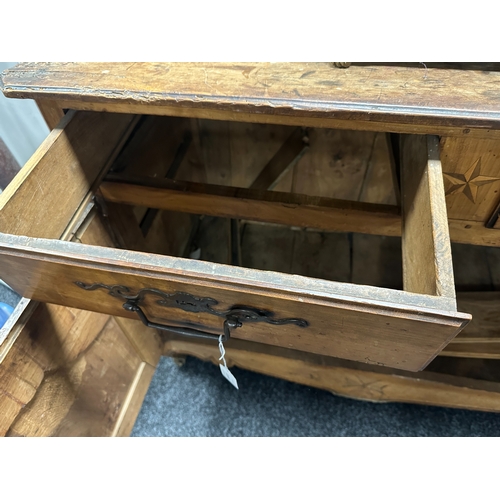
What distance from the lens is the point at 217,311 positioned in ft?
1.71

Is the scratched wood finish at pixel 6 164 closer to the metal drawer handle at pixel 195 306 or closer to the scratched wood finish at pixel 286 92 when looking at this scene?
the scratched wood finish at pixel 286 92

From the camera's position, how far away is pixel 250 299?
0.47 metres

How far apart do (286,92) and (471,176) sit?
314mm

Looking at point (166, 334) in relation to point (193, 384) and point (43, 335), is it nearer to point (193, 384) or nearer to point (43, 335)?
point (193, 384)

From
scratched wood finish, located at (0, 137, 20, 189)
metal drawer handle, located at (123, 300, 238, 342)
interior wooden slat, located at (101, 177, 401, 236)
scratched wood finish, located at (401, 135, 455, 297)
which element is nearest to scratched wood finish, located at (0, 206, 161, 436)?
interior wooden slat, located at (101, 177, 401, 236)

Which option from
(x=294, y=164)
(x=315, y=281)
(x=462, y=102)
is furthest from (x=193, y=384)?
(x=462, y=102)

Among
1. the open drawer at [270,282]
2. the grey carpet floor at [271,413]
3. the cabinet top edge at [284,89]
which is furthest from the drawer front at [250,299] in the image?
the grey carpet floor at [271,413]

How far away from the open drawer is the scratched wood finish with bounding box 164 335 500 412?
374mm

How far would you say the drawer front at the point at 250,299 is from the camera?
0.42m

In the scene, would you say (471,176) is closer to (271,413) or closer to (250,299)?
(250,299)

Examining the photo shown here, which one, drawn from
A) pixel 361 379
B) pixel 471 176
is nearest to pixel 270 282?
pixel 471 176

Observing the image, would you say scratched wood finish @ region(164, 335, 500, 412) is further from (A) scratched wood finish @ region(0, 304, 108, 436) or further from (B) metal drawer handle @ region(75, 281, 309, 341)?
(B) metal drawer handle @ region(75, 281, 309, 341)

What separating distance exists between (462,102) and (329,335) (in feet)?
1.15

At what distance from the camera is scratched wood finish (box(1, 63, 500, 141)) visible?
0.52 metres
